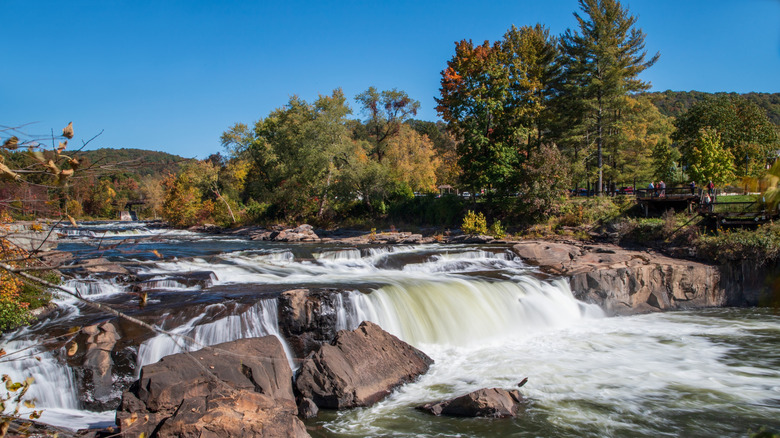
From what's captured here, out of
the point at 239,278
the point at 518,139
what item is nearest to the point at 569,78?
the point at 518,139

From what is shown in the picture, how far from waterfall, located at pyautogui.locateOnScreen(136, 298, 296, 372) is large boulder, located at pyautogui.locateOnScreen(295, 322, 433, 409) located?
5.17 ft

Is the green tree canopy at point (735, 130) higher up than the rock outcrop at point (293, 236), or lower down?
higher up

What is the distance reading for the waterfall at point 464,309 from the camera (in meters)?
12.7

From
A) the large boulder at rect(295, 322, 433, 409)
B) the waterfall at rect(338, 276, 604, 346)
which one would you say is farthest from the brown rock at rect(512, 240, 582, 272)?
the large boulder at rect(295, 322, 433, 409)

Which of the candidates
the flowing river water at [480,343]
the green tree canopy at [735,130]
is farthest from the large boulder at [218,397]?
the green tree canopy at [735,130]

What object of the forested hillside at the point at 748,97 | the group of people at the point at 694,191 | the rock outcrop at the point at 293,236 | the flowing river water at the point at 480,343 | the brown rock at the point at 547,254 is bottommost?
the flowing river water at the point at 480,343

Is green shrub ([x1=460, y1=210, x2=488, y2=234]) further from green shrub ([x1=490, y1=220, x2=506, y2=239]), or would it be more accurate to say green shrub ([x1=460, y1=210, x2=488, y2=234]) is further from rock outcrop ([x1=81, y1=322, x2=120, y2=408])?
rock outcrop ([x1=81, y1=322, x2=120, y2=408])

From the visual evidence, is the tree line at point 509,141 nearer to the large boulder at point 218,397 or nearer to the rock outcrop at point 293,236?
→ the rock outcrop at point 293,236

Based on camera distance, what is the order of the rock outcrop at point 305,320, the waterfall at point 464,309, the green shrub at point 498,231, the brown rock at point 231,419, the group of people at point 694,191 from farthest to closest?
the green shrub at point 498,231, the group of people at point 694,191, the waterfall at point 464,309, the rock outcrop at point 305,320, the brown rock at point 231,419

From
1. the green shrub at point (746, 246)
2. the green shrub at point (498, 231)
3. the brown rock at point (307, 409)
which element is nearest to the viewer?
the brown rock at point (307, 409)

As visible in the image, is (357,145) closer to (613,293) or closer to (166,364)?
(613,293)

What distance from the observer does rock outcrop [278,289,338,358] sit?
11.5 m

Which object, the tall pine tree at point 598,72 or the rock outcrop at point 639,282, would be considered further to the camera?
the tall pine tree at point 598,72

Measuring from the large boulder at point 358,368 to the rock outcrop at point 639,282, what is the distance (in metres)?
8.93
